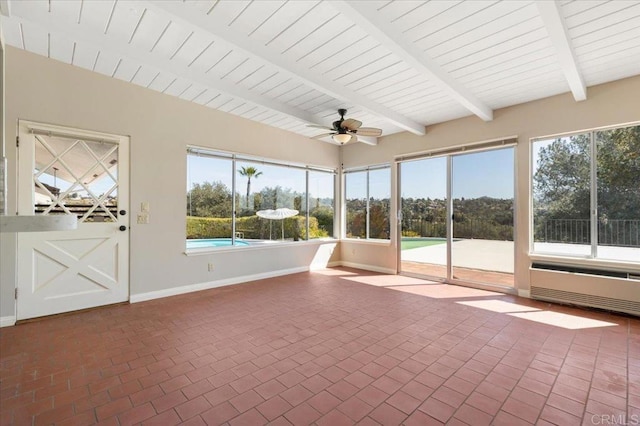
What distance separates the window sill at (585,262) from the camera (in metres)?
3.56

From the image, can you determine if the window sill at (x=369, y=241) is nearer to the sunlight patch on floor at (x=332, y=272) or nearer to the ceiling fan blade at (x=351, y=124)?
the sunlight patch on floor at (x=332, y=272)

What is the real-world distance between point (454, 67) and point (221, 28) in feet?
8.15

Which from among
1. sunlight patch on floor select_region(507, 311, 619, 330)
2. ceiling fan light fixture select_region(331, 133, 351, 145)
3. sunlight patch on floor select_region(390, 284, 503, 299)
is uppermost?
ceiling fan light fixture select_region(331, 133, 351, 145)

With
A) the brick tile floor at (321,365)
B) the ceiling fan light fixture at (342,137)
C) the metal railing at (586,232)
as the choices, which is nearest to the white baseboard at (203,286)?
the brick tile floor at (321,365)

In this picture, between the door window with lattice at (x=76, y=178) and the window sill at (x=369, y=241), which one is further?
the window sill at (x=369, y=241)

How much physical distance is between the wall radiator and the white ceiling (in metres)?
2.26

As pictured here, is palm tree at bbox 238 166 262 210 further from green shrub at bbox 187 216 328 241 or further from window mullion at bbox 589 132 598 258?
window mullion at bbox 589 132 598 258

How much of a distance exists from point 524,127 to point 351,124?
255 cm

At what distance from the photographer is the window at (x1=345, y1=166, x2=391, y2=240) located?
6.19 metres

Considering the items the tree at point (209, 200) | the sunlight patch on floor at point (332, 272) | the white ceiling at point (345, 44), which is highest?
the white ceiling at point (345, 44)

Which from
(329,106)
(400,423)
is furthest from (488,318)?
(329,106)

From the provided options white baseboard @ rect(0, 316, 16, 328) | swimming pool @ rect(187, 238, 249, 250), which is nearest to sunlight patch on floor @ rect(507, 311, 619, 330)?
swimming pool @ rect(187, 238, 249, 250)

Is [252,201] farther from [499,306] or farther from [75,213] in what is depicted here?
[499,306]

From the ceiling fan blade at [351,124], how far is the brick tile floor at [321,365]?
8.36ft
